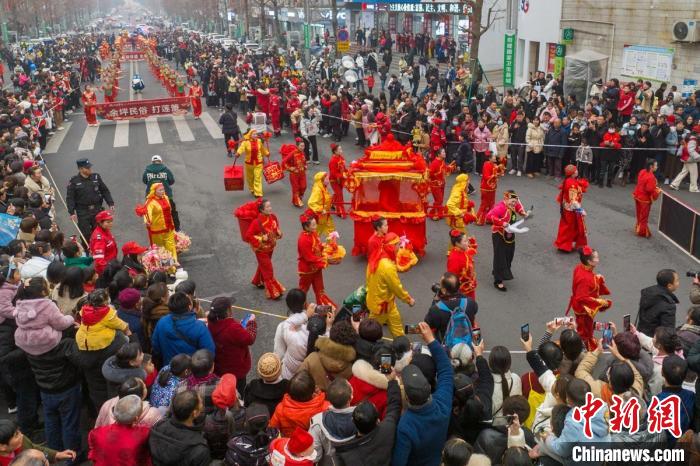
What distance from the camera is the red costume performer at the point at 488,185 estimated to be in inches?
512

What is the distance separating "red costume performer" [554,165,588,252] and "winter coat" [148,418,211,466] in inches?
340

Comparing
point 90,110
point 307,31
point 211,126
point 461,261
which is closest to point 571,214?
point 461,261

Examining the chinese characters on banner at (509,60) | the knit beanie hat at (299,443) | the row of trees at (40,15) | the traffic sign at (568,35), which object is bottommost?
the knit beanie hat at (299,443)

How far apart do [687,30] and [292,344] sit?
18339 mm

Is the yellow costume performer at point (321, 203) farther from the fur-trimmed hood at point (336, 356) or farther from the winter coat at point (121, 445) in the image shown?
the winter coat at point (121, 445)

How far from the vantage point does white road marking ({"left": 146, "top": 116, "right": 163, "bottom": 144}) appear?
2300cm

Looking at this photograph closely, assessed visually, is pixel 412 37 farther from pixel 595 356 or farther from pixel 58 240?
pixel 595 356

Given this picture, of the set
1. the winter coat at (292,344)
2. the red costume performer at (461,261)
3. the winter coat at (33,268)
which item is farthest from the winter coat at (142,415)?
the red costume performer at (461,261)

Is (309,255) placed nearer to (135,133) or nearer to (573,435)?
(573,435)

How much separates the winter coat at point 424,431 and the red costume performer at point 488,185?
28.0 feet

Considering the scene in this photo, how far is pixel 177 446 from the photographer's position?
14.6 feet

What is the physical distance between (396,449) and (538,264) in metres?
7.64

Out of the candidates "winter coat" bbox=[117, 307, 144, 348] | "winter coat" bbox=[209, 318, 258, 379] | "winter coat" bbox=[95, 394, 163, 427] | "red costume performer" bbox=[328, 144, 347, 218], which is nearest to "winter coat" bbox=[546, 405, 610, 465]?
"winter coat" bbox=[95, 394, 163, 427]

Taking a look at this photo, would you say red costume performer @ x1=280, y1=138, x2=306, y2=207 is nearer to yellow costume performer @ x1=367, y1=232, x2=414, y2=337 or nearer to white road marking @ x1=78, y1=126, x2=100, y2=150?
yellow costume performer @ x1=367, y1=232, x2=414, y2=337
